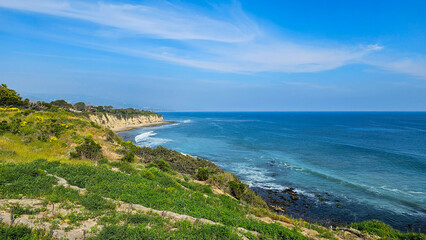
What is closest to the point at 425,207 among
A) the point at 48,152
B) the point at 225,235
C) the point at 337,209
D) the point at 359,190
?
the point at 359,190

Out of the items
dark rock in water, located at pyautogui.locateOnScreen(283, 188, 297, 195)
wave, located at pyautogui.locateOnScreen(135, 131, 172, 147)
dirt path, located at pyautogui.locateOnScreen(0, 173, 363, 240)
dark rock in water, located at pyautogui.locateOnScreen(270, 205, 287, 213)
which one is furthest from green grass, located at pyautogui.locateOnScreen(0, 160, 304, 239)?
wave, located at pyautogui.locateOnScreen(135, 131, 172, 147)

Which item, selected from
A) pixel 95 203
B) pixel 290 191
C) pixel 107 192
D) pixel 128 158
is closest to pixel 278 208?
pixel 290 191

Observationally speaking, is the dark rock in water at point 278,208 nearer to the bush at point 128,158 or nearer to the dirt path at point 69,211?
the dirt path at point 69,211

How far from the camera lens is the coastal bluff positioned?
88.8 m

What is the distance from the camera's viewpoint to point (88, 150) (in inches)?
961

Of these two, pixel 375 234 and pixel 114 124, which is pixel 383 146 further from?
pixel 114 124

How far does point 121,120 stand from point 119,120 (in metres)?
1.89

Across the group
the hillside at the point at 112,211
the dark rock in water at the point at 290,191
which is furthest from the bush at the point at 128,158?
the dark rock in water at the point at 290,191

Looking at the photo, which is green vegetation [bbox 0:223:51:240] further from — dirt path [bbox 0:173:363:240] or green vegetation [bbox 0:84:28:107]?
green vegetation [bbox 0:84:28:107]

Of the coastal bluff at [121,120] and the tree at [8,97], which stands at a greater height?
the tree at [8,97]

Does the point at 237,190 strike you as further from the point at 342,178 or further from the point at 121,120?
the point at 121,120

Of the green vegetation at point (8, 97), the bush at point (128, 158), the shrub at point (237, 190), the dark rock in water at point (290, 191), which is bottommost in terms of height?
the dark rock in water at point (290, 191)

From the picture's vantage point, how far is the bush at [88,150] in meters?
23.7

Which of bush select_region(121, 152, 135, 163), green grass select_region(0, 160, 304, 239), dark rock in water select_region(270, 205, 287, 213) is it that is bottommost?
dark rock in water select_region(270, 205, 287, 213)
